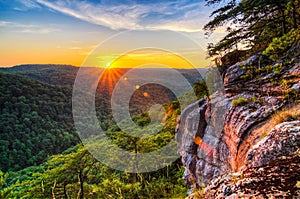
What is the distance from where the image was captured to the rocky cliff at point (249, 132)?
9.04 ft

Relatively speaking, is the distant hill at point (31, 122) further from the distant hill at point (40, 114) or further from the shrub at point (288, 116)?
the shrub at point (288, 116)

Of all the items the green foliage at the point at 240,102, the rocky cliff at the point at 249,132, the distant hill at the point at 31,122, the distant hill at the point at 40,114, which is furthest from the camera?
the distant hill at the point at 40,114

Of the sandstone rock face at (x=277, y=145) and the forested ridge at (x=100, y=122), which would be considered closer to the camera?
the sandstone rock face at (x=277, y=145)

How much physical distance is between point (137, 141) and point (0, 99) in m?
87.5

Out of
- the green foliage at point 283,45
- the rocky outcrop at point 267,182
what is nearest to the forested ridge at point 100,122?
the green foliage at point 283,45

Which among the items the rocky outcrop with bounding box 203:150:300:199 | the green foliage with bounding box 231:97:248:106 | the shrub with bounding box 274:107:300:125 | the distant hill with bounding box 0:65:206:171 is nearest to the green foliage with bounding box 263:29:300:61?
the green foliage with bounding box 231:97:248:106

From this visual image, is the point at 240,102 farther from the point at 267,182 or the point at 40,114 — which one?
→ the point at 40,114

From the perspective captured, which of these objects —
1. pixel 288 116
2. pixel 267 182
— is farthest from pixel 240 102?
pixel 267 182

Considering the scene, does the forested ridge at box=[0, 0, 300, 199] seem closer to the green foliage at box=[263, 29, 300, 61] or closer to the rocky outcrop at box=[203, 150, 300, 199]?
the green foliage at box=[263, 29, 300, 61]

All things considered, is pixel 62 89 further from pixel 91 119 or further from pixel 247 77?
pixel 247 77

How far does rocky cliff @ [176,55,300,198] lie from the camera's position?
276 cm

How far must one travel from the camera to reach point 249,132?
5.56m

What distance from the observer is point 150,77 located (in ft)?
342

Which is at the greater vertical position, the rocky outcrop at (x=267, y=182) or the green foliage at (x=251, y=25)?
the green foliage at (x=251, y=25)
